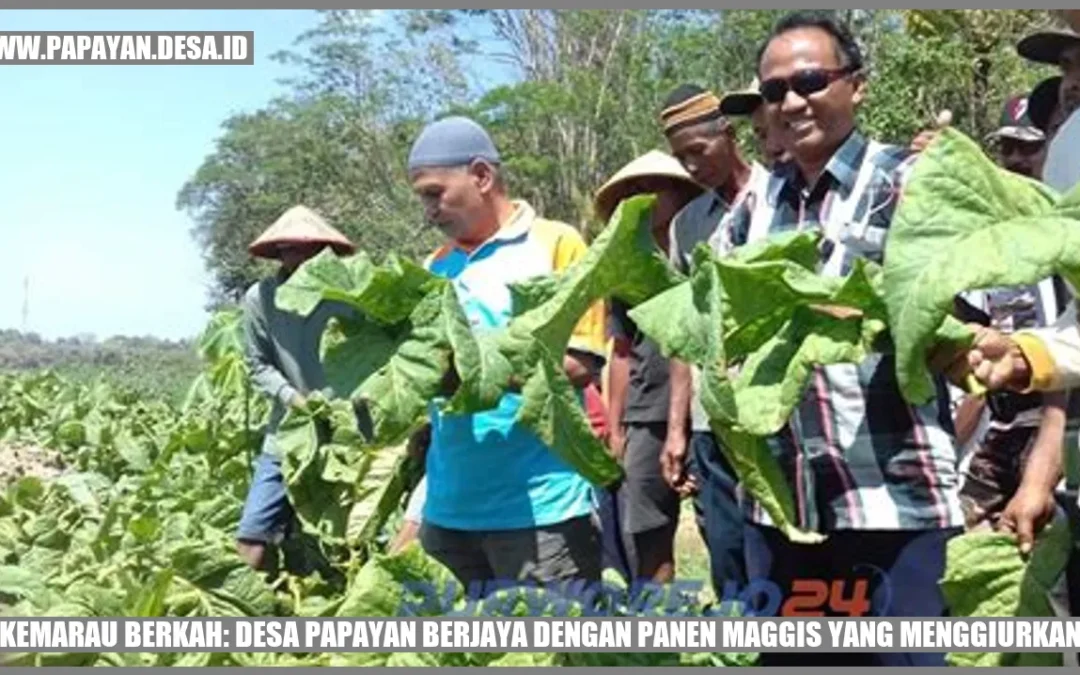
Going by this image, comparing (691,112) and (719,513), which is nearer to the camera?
(719,513)

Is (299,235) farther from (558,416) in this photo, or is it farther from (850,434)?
(850,434)

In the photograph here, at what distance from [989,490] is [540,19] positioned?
20.3m

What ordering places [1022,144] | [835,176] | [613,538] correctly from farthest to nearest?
[613,538], [1022,144], [835,176]

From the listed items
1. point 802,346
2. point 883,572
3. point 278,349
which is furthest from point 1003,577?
point 278,349

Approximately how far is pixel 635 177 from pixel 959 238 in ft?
8.28

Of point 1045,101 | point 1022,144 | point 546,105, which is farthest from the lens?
point 546,105

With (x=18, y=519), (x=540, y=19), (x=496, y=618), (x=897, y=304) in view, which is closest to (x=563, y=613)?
(x=496, y=618)

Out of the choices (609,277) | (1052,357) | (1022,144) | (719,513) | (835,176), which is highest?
(1022,144)

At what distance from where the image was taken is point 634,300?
263cm

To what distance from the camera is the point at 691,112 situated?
14.3 ft

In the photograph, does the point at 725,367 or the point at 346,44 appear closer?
the point at 725,367

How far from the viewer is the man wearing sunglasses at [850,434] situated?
2676 millimetres

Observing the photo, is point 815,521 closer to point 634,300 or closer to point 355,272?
point 634,300

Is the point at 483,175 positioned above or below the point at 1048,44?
below
